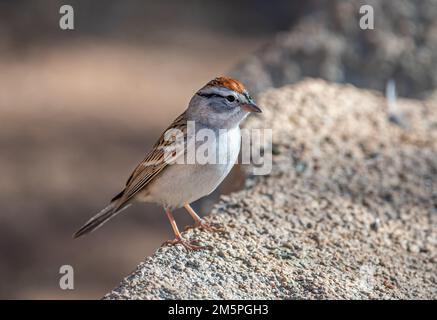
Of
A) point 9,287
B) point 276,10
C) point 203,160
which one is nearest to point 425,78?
point 203,160

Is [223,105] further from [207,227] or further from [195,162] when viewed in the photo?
[207,227]

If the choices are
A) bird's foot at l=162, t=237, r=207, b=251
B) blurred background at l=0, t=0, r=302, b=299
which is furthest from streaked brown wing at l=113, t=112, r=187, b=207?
blurred background at l=0, t=0, r=302, b=299

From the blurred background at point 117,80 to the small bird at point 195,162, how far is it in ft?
3.10

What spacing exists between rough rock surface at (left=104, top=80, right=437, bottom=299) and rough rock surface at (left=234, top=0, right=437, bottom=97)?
Result: 233 mm

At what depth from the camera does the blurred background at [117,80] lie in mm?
7695

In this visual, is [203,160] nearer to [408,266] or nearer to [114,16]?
[408,266]

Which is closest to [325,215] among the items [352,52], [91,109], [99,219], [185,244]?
[185,244]

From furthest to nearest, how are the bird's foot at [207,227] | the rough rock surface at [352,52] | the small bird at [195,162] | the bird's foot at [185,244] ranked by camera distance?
the rough rock surface at [352,52]
the bird's foot at [207,227]
the small bird at [195,162]
the bird's foot at [185,244]

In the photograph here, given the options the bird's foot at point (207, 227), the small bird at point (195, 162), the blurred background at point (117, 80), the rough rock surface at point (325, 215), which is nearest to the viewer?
the rough rock surface at point (325, 215)

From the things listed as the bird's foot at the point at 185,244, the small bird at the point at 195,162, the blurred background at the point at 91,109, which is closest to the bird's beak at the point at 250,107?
the small bird at the point at 195,162

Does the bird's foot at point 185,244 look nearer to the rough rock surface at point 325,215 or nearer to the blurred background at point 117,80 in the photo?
the rough rock surface at point 325,215

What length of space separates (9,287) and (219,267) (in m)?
4.07

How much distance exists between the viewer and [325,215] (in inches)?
212

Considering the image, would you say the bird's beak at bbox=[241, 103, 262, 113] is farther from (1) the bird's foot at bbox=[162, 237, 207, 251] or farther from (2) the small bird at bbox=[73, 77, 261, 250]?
(1) the bird's foot at bbox=[162, 237, 207, 251]
